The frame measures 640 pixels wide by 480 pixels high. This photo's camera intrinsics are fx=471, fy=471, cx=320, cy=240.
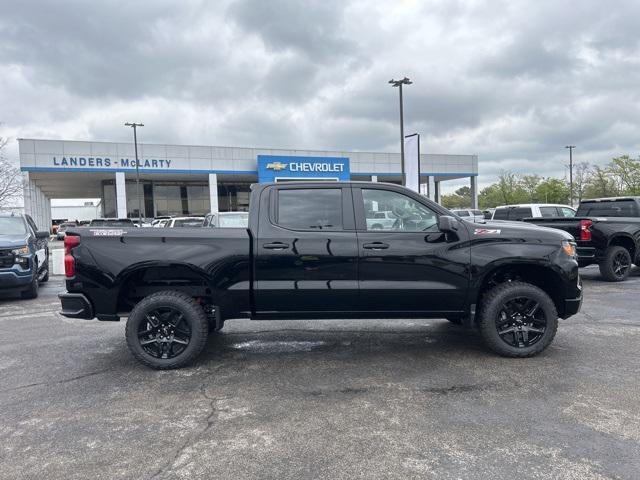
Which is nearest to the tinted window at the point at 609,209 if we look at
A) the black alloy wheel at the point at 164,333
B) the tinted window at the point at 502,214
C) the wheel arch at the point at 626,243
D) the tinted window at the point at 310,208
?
the wheel arch at the point at 626,243

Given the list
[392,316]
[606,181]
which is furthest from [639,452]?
[606,181]

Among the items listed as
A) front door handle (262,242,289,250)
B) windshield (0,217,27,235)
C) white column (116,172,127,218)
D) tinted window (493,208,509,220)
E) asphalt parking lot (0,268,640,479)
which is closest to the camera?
asphalt parking lot (0,268,640,479)

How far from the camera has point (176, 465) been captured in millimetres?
3051

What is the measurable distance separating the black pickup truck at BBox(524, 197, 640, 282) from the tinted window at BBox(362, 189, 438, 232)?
6.08 meters

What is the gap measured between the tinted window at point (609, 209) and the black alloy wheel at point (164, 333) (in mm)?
10714

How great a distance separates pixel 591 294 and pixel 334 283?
6551 mm

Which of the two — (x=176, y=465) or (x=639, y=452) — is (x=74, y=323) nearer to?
(x=176, y=465)

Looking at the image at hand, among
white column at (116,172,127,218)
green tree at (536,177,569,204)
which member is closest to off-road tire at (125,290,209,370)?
white column at (116,172,127,218)

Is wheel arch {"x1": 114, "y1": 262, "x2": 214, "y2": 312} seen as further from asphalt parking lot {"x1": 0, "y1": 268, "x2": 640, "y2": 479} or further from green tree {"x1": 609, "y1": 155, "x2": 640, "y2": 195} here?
green tree {"x1": 609, "y1": 155, "x2": 640, "y2": 195}

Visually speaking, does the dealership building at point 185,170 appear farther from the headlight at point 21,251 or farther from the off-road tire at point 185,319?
the off-road tire at point 185,319

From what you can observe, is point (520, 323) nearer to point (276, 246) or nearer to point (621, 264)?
point (276, 246)

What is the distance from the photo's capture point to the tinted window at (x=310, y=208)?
4.98m

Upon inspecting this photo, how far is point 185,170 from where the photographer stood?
38594 mm

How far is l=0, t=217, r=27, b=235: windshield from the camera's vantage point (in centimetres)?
994
